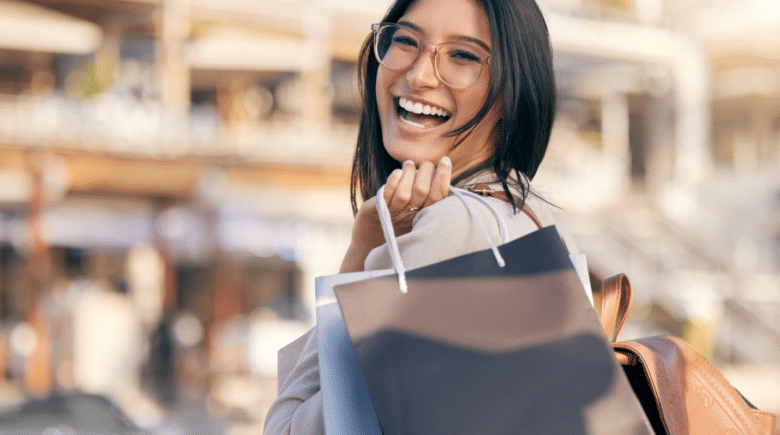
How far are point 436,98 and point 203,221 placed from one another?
1037cm

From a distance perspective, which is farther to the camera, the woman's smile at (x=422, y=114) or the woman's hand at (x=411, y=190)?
the woman's smile at (x=422, y=114)

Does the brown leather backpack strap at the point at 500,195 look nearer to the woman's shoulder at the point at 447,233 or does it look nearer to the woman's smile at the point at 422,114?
the woman's shoulder at the point at 447,233

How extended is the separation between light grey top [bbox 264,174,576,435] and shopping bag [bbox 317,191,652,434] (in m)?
0.05

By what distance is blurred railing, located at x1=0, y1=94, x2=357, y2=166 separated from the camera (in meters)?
10.0

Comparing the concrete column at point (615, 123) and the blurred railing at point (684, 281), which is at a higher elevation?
the concrete column at point (615, 123)

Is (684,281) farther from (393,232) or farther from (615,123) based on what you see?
(393,232)

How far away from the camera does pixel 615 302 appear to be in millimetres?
1225

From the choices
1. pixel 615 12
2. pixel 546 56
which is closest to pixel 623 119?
pixel 615 12

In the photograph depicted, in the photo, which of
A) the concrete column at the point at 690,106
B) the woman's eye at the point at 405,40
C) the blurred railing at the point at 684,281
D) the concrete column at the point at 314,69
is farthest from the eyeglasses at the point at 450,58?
the concrete column at the point at 690,106

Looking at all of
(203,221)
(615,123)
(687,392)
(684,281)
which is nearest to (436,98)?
(687,392)

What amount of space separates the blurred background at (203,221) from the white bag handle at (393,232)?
27.1 feet

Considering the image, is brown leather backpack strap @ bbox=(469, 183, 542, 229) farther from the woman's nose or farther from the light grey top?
the woman's nose

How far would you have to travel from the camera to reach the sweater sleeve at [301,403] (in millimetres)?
1036

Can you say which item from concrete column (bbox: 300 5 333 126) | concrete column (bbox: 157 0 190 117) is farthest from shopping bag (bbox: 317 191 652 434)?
concrete column (bbox: 300 5 333 126)
